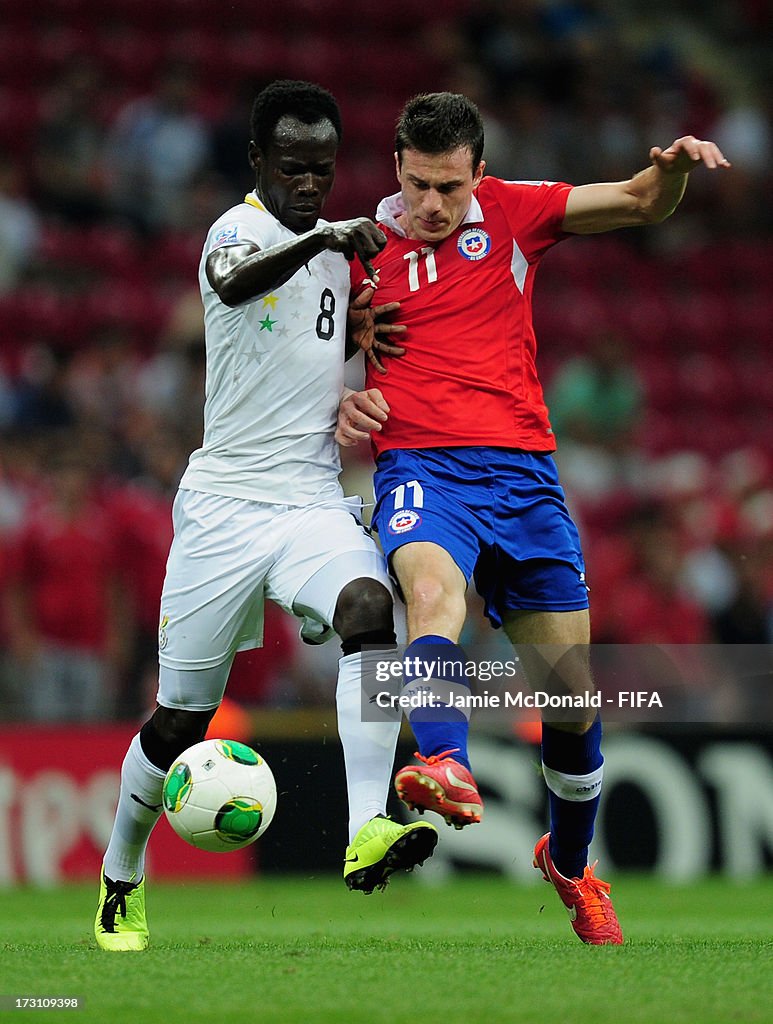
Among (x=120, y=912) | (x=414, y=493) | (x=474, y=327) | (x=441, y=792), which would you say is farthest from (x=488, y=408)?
(x=120, y=912)

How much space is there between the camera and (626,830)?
1008 cm

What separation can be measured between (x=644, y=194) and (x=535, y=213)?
0.36 meters

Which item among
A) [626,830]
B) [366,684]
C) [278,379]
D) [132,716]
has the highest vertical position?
[278,379]

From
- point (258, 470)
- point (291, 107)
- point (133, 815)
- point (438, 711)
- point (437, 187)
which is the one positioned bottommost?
point (133, 815)

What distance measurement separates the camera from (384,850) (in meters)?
4.69

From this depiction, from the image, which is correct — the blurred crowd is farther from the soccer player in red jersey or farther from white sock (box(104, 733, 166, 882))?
the soccer player in red jersey

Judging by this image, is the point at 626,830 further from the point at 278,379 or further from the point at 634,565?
the point at 278,379

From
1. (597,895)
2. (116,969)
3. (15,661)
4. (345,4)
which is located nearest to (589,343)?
(345,4)

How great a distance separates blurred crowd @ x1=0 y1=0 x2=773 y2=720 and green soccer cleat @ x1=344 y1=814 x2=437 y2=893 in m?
5.61

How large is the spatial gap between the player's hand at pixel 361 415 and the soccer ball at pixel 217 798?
106 cm

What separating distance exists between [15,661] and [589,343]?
18.3ft

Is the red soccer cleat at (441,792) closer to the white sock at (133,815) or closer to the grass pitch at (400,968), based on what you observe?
the grass pitch at (400,968)

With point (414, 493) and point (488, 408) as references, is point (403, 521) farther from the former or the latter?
point (488, 408)

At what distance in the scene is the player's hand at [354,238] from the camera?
5012 mm
